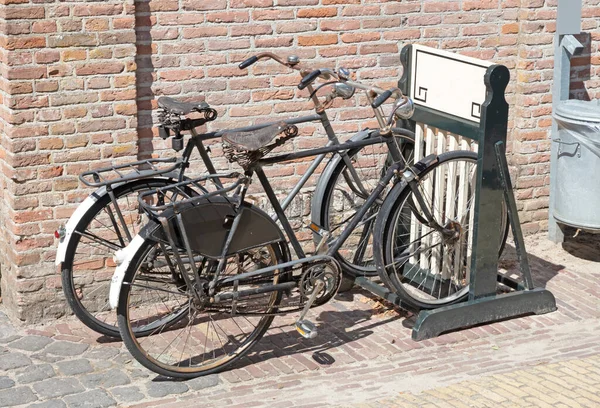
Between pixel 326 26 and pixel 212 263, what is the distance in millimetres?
2058

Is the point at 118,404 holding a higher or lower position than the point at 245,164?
lower

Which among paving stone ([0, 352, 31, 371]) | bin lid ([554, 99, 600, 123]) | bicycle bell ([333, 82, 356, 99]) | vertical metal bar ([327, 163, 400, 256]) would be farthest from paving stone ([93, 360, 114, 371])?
bin lid ([554, 99, 600, 123])

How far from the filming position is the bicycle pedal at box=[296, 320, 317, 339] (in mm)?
5727

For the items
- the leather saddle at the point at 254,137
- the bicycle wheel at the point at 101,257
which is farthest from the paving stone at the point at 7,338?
the leather saddle at the point at 254,137

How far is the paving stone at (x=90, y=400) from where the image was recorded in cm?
525

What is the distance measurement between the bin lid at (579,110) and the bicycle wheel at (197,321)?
2552 millimetres

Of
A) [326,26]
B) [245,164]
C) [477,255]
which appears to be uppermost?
[326,26]

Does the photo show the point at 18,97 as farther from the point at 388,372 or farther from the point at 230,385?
the point at 388,372

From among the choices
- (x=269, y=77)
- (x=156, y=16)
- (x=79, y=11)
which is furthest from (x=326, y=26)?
(x=79, y=11)

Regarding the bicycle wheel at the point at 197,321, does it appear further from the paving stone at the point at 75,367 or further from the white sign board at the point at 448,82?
the white sign board at the point at 448,82

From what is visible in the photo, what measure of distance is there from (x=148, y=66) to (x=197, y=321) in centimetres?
160

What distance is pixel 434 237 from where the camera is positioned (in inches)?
260

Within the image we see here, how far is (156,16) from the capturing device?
638 cm

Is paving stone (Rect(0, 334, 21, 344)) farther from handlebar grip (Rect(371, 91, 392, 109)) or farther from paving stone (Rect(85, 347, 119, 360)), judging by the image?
handlebar grip (Rect(371, 91, 392, 109))
